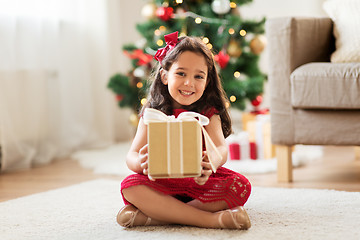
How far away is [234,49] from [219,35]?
0.40 feet

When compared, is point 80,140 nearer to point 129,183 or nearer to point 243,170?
point 243,170

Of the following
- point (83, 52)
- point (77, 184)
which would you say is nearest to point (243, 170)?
point (77, 184)

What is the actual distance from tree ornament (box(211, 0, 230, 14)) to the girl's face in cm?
149

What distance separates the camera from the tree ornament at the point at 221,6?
8.76 feet

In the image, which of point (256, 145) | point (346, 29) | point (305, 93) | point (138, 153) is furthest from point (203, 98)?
point (256, 145)

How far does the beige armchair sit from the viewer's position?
1.69 meters

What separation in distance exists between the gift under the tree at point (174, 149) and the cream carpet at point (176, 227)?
0.16 meters

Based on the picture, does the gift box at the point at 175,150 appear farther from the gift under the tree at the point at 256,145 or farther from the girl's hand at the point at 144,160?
the gift under the tree at the point at 256,145

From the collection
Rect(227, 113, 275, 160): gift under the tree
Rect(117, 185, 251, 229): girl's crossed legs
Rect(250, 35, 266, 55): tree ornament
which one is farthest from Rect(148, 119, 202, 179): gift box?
Rect(250, 35, 266, 55): tree ornament

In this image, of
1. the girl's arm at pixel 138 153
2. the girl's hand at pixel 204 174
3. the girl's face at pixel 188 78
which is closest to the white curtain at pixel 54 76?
the girl's arm at pixel 138 153

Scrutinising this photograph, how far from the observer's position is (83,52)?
3123 millimetres

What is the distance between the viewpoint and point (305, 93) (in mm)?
1740

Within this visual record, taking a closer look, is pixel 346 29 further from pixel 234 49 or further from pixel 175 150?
pixel 175 150

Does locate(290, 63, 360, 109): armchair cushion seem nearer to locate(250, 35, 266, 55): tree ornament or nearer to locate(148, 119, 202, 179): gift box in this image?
locate(148, 119, 202, 179): gift box
